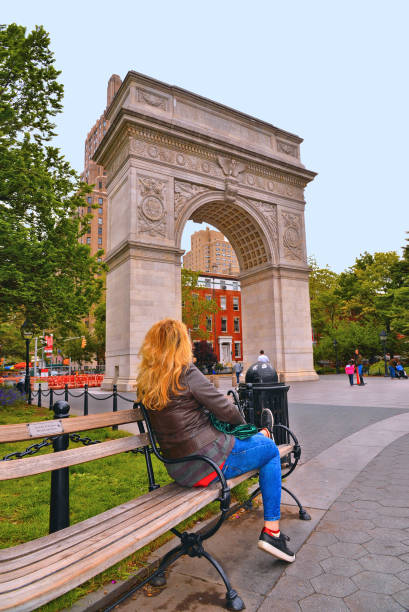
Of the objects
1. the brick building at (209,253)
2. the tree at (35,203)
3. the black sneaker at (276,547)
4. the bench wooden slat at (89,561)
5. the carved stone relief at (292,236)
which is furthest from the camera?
the brick building at (209,253)

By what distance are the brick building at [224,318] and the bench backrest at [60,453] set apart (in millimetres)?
51718

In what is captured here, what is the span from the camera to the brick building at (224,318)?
55750 millimetres

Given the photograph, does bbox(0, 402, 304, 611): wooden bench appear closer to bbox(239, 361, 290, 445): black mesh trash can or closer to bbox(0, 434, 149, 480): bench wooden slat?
bbox(0, 434, 149, 480): bench wooden slat

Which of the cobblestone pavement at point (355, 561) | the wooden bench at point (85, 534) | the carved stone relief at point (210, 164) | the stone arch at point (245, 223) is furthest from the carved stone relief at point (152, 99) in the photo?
the cobblestone pavement at point (355, 561)

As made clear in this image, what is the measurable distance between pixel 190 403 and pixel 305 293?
2336cm

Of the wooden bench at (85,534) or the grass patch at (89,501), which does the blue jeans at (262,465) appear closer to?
the wooden bench at (85,534)

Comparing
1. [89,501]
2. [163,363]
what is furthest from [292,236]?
[163,363]

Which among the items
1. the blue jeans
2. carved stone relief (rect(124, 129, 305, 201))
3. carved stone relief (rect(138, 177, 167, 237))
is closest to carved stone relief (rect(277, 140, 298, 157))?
carved stone relief (rect(124, 129, 305, 201))

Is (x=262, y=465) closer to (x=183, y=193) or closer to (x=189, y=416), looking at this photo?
(x=189, y=416)

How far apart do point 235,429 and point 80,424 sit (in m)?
1.17

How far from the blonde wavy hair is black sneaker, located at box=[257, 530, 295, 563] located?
3.89 feet

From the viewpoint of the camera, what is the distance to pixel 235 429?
118 inches

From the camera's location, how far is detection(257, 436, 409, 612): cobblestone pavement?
2.31 m

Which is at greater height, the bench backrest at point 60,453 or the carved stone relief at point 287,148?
the carved stone relief at point 287,148
